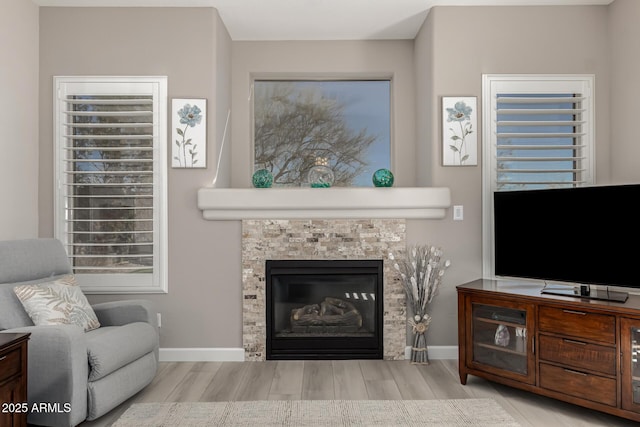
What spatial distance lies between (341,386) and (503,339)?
1146 mm

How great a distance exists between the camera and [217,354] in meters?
3.71

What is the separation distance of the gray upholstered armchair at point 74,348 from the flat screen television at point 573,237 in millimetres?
2575

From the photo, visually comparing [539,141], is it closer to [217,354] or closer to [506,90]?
[506,90]

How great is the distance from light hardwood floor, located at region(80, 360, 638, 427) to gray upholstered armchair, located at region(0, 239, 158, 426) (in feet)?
0.67

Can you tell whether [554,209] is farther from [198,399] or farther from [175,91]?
[175,91]

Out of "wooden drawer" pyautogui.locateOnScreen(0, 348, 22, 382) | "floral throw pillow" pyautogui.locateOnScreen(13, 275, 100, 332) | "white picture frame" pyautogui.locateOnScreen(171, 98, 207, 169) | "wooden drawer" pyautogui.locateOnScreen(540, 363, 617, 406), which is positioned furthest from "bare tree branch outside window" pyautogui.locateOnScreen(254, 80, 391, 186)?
"wooden drawer" pyautogui.locateOnScreen(0, 348, 22, 382)

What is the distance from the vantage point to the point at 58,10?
12.1ft

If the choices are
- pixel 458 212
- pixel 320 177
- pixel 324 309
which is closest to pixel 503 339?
pixel 458 212

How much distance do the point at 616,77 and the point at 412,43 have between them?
1.73 meters

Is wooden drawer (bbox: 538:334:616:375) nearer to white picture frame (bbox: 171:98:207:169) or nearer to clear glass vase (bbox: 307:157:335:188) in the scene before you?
clear glass vase (bbox: 307:157:335:188)

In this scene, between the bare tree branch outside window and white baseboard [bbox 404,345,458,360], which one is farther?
the bare tree branch outside window

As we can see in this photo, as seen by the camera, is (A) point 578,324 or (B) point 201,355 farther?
(B) point 201,355

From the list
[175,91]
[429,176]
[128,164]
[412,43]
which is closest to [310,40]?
[412,43]

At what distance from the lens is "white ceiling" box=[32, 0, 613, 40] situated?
3.61 metres
